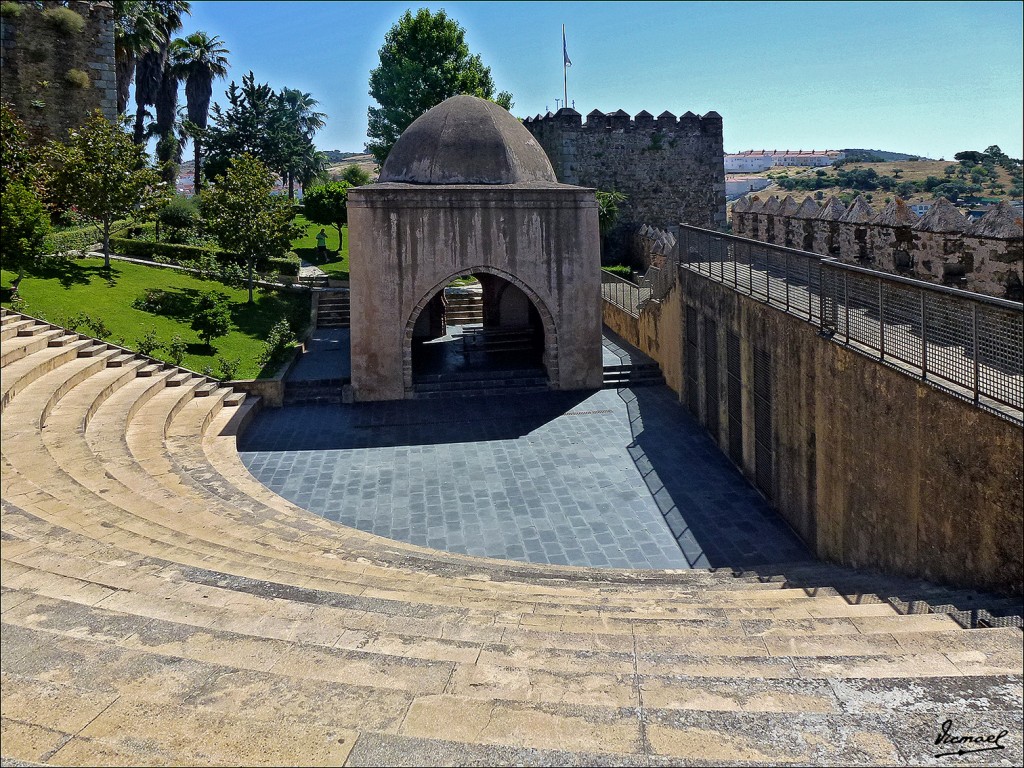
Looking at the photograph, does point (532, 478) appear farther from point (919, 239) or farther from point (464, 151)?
point (464, 151)

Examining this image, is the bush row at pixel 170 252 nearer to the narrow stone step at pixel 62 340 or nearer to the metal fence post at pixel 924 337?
the narrow stone step at pixel 62 340

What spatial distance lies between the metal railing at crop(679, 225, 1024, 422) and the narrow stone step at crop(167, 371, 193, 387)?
1168cm

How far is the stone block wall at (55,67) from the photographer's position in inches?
1148

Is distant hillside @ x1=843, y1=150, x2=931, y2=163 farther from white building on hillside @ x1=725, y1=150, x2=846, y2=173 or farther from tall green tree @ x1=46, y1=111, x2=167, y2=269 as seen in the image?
tall green tree @ x1=46, y1=111, x2=167, y2=269

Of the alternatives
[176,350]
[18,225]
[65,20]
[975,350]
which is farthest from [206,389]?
[65,20]

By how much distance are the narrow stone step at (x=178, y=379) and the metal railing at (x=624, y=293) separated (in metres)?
11.2

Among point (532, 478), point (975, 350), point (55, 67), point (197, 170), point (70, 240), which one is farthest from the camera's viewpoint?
point (197, 170)

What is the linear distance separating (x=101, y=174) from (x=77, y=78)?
10.5m

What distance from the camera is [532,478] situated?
13.4 m

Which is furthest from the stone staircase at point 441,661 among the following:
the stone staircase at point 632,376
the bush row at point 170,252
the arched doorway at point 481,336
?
the bush row at point 170,252

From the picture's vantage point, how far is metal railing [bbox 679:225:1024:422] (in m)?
6.91

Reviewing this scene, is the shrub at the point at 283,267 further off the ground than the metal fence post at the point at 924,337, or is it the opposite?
the shrub at the point at 283,267

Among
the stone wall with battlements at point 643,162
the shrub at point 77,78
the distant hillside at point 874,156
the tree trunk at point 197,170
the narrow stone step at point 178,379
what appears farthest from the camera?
the distant hillside at point 874,156

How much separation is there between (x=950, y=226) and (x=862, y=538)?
16.2 feet
